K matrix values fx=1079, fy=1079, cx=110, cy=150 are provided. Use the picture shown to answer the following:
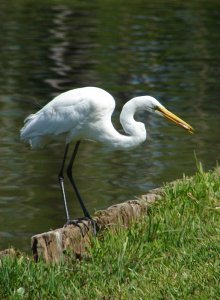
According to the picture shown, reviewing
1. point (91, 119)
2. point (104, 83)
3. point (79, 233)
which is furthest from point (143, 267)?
point (104, 83)

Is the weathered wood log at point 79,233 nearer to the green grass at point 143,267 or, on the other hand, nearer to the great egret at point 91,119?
the green grass at point 143,267

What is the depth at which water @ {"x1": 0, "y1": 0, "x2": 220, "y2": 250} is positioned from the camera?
11466 millimetres

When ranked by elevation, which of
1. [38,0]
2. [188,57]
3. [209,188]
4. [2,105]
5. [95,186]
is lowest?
[38,0]

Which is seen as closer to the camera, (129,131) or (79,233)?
(79,233)

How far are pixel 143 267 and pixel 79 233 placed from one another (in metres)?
0.85

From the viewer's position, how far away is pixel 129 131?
864 cm

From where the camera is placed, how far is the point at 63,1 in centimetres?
3120

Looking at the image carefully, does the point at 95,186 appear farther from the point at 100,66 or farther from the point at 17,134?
the point at 100,66

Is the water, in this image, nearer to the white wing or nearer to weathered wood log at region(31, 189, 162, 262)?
the white wing

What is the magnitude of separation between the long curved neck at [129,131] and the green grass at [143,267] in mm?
843

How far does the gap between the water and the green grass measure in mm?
2491

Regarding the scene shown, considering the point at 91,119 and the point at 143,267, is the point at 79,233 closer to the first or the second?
the point at 143,267

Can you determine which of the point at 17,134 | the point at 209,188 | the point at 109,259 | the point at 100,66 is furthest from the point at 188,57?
the point at 109,259

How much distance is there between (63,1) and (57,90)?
14.4m
